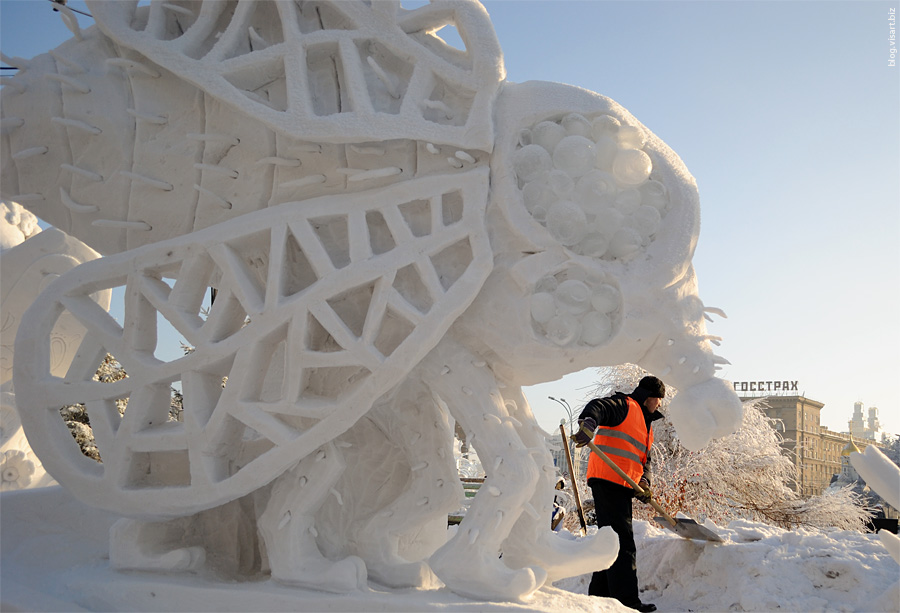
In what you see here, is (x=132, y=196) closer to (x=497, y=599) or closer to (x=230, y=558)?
(x=230, y=558)

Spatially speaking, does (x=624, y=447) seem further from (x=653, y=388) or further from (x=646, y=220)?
(x=646, y=220)

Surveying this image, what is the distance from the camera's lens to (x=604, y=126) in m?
2.98

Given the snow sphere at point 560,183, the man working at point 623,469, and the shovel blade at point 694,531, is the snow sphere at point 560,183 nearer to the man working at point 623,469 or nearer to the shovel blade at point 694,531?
the man working at point 623,469

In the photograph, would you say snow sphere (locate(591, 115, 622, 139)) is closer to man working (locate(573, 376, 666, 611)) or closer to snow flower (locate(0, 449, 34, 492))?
man working (locate(573, 376, 666, 611))

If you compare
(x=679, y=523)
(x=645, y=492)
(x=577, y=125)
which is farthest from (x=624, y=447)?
(x=577, y=125)

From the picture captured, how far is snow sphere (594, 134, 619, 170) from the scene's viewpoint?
2924mm

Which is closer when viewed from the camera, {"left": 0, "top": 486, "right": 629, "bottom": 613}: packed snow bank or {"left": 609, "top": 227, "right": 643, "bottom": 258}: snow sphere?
{"left": 0, "top": 486, "right": 629, "bottom": 613}: packed snow bank

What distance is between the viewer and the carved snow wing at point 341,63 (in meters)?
2.85

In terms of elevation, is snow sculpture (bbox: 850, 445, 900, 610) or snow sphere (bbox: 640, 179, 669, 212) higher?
snow sphere (bbox: 640, 179, 669, 212)

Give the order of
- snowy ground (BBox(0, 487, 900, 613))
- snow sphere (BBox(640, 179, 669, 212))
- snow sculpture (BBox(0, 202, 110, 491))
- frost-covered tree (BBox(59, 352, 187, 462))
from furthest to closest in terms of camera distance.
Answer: frost-covered tree (BBox(59, 352, 187, 462)) < snow sculpture (BBox(0, 202, 110, 491)) < snow sphere (BBox(640, 179, 669, 212)) < snowy ground (BBox(0, 487, 900, 613))

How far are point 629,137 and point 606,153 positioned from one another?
15cm

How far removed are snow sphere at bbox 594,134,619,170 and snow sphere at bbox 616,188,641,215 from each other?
5.4 inches

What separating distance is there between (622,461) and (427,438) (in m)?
1.46

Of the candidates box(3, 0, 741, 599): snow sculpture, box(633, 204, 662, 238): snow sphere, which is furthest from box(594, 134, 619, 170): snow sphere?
box(633, 204, 662, 238): snow sphere
